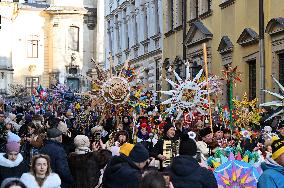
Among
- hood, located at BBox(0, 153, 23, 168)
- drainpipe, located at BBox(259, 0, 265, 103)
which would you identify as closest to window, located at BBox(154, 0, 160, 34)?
drainpipe, located at BBox(259, 0, 265, 103)

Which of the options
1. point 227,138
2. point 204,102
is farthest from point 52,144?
point 204,102

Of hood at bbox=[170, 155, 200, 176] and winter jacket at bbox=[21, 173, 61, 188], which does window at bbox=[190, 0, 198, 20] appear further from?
hood at bbox=[170, 155, 200, 176]

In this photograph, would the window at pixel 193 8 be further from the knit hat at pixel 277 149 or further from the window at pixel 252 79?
the knit hat at pixel 277 149

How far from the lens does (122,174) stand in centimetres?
718

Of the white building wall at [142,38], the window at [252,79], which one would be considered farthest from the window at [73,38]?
the window at [252,79]

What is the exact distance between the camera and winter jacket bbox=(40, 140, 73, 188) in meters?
9.12

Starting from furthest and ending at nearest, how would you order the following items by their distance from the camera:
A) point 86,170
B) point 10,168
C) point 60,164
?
point 86,170, point 60,164, point 10,168

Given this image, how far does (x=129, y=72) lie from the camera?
18.0 m

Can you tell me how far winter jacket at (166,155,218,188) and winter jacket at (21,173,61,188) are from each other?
6.19 ft

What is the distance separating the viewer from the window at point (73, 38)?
5972cm

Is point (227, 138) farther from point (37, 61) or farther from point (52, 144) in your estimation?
point (37, 61)

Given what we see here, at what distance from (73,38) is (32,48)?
12.6 feet

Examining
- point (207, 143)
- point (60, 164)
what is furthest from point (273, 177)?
point (207, 143)

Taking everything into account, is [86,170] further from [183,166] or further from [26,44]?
[26,44]
